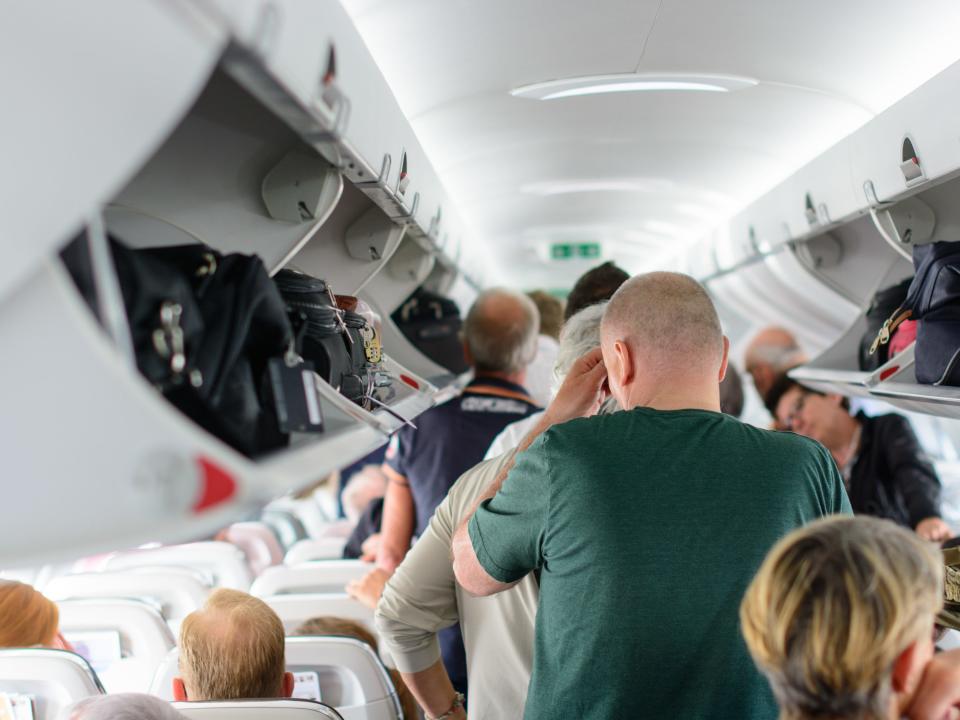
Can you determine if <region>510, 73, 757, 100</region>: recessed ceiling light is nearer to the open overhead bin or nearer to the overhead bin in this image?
the open overhead bin

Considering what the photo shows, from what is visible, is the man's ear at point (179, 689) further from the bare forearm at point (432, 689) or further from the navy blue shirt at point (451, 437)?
the navy blue shirt at point (451, 437)

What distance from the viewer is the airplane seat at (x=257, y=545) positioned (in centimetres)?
535

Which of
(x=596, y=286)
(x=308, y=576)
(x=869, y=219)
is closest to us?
(x=596, y=286)

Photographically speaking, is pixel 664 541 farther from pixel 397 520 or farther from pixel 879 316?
pixel 879 316

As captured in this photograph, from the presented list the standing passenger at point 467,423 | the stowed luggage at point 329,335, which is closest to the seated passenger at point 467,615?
the stowed luggage at point 329,335

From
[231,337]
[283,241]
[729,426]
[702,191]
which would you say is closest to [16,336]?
[231,337]

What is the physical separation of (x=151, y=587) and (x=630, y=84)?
121 inches

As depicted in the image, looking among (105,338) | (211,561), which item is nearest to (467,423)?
(211,561)

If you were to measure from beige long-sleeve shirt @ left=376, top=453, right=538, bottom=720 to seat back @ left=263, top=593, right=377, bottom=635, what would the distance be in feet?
1.86

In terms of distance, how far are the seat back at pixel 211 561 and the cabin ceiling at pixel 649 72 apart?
7.71 feet

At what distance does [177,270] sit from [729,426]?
1.27 m

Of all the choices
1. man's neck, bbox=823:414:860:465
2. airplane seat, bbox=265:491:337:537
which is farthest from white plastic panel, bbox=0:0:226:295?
airplane seat, bbox=265:491:337:537

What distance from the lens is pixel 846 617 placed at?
1355 millimetres

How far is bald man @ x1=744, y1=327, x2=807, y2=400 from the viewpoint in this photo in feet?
22.2
